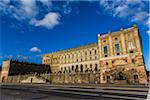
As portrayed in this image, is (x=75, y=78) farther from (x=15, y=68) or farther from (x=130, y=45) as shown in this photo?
(x=15, y=68)

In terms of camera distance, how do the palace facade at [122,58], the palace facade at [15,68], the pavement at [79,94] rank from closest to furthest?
the pavement at [79,94]
the palace facade at [122,58]
the palace facade at [15,68]

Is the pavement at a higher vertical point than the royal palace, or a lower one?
lower

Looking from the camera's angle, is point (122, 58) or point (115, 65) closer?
point (122, 58)

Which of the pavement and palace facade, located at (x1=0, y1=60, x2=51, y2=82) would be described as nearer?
the pavement

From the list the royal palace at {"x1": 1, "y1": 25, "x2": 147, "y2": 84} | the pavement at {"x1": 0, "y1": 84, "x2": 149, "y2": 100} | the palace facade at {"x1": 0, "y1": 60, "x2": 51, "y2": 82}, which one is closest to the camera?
the pavement at {"x1": 0, "y1": 84, "x2": 149, "y2": 100}

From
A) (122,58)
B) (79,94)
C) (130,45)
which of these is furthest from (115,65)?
(79,94)

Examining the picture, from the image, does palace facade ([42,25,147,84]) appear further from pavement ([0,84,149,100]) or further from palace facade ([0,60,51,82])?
palace facade ([0,60,51,82])

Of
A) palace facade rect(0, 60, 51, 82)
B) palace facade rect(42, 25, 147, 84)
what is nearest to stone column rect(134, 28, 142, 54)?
palace facade rect(42, 25, 147, 84)

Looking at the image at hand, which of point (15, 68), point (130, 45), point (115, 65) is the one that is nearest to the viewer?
point (130, 45)

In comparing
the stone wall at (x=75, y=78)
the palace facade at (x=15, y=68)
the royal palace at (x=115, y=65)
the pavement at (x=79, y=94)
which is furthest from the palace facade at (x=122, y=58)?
the palace facade at (x=15, y=68)

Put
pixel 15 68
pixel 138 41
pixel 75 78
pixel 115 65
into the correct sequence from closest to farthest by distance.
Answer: pixel 138 41 < pixel 115 65 < pixel 75 78 < pixel 15 68

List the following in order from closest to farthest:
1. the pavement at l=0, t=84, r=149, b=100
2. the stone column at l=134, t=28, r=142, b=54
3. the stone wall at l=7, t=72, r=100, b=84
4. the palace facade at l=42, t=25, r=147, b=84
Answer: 1. the pavement at l=0, t=84, r=149, b=100
2. the palace facade at l=42, t=25, r=147, b=84
3. the stone column at l=134, t=28, r=142, b=54
4. the stone wall at l=7, t=72, r=100, b=84

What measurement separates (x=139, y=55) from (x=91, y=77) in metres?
13.4

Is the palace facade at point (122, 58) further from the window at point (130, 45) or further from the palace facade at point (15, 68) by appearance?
the palace facade at point (15, 68)
